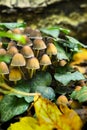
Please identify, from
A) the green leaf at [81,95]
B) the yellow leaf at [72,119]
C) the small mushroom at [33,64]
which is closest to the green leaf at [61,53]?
the small mushroom at [33,64]

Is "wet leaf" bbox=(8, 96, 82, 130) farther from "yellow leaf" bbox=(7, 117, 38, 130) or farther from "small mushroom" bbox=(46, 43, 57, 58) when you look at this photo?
"small mushroom" bbox=(46, 43, 57, 58)

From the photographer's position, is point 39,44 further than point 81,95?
Yes

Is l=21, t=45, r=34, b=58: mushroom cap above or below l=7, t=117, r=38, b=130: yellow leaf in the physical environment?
above

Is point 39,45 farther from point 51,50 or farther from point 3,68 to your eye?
point 3,68

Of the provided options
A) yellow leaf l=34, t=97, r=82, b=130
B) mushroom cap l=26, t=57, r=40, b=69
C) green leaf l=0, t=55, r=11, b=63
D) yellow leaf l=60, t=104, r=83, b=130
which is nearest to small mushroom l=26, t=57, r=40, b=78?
mushroom cap l=26, t=57, r=40, b=69

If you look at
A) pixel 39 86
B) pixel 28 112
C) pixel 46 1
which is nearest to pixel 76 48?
pixel 39 86

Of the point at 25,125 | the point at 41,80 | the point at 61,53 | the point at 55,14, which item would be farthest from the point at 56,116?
the point at 55,14
